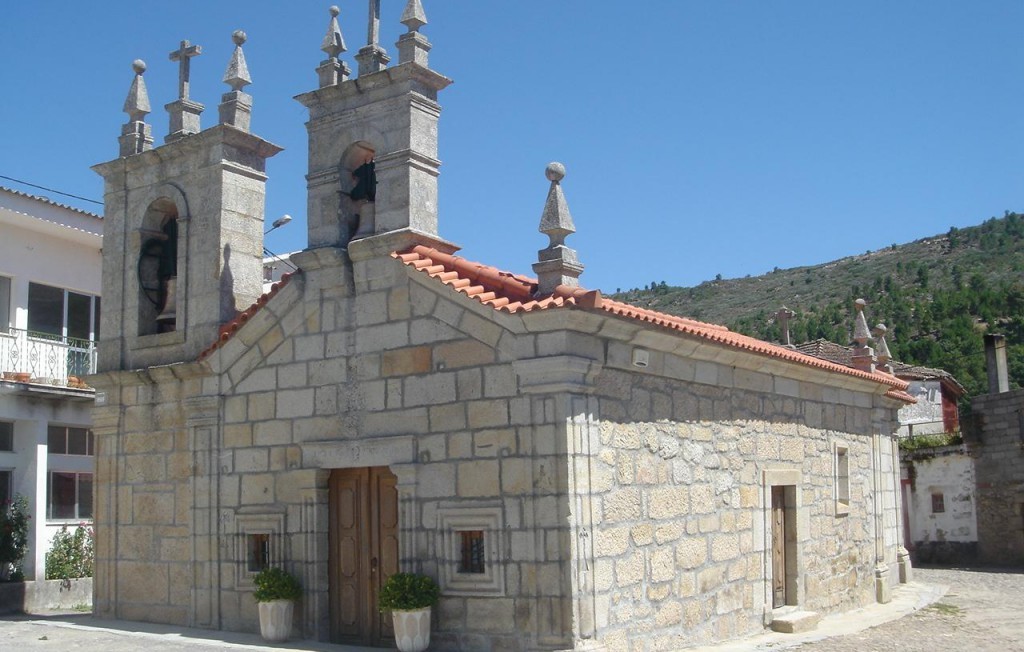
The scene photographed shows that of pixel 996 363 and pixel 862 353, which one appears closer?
pixel 862 353

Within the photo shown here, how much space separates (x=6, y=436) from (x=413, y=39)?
32.1 ft

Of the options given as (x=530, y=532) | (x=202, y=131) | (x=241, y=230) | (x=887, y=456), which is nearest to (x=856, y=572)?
(x=887, y=456)

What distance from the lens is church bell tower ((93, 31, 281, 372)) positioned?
40.2ft

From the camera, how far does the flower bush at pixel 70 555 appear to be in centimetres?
1602

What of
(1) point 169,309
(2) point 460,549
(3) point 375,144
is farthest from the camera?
(1) point 169,309

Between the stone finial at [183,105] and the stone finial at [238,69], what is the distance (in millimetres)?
659

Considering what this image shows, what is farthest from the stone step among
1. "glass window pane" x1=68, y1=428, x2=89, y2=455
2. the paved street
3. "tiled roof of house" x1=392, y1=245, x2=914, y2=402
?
"glass window pane" x1=68, y1=428, x2=89, y2=455

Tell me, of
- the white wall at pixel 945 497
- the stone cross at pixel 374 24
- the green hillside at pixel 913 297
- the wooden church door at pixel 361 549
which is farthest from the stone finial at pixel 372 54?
the green hillside at pixel 913 297

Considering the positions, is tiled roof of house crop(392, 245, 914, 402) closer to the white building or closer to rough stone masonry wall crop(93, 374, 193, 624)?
rough stone masonry wall crop(93, 374, 193, 624)

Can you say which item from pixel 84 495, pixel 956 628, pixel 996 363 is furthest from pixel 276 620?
pixel 996 363

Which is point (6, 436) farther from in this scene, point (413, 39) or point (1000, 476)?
point (1000, 476)

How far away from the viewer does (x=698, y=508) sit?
34.9ft

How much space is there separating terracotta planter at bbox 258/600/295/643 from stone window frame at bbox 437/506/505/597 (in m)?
1.98

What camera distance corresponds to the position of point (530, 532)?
892 cm
